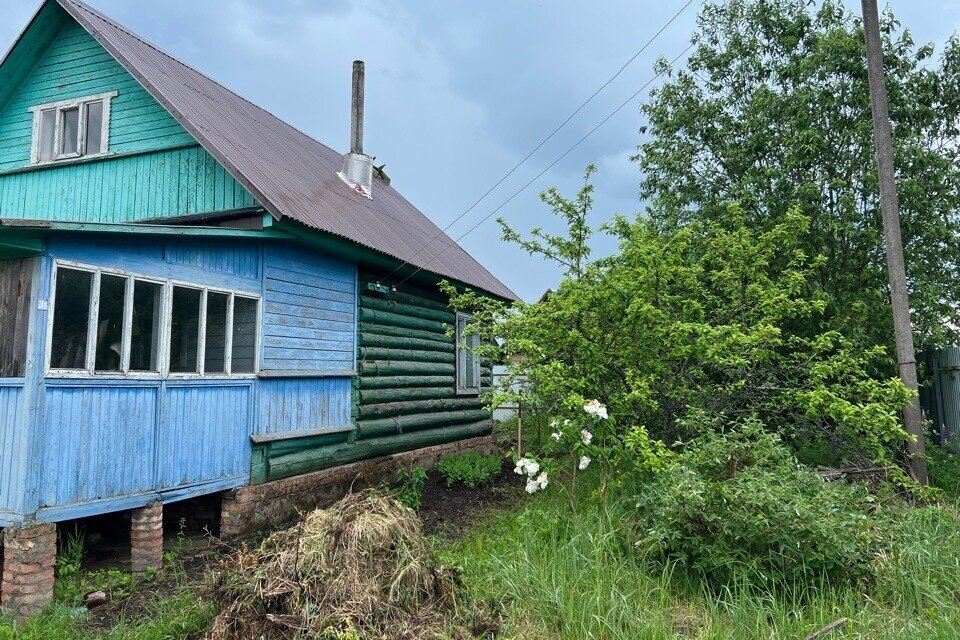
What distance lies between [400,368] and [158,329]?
424 cm

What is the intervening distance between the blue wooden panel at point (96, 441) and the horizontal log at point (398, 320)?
3529 millimetres

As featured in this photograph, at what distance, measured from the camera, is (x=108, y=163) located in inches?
332

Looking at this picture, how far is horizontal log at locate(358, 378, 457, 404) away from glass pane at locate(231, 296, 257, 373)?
6.60 ft

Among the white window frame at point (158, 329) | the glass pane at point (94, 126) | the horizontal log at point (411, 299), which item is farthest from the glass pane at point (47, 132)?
the horizontal log at point (411, 299)

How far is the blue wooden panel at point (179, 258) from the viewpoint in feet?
17.3

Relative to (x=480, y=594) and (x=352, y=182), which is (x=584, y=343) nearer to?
(x=480, y=594)

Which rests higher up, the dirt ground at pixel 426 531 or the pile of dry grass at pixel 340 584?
the pile of dry grass at pixel 340 584

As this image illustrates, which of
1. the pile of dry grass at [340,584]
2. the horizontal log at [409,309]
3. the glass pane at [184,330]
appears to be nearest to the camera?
the pile of dry grass at [340,584]

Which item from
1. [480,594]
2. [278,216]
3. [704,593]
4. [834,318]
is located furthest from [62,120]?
[834,318]

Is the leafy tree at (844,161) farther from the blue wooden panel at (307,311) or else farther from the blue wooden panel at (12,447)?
the blue wooden panel at (12,447)

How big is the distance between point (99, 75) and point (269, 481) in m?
5.73

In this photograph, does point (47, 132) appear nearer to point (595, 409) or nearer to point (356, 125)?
point (356, 125)

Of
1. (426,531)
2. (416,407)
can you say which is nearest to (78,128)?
(416,407)

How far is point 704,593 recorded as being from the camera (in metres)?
4.47
